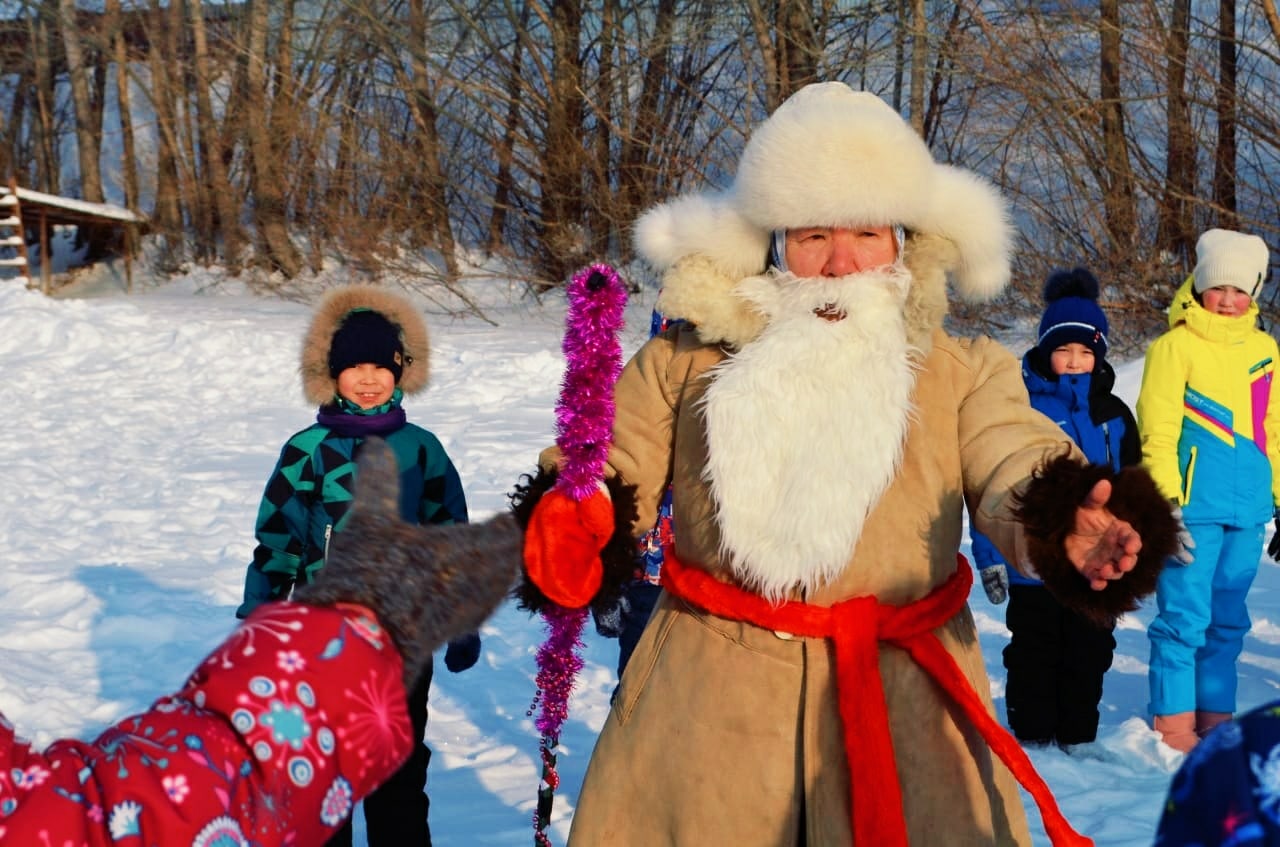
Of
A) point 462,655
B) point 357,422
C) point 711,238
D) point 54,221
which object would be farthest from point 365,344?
point 54,221

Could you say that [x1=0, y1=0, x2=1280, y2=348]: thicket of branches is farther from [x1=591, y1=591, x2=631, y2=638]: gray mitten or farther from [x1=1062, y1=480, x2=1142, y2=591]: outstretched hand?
[x1=1062, y1=480, x2=1142, y2=591]: outstretched hand

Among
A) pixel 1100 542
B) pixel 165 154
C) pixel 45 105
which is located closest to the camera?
pixel 1100 542

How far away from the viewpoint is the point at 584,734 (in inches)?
181

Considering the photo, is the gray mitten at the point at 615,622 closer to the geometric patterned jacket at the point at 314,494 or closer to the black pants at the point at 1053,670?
the geometric patterned jacket at the point at 314,494

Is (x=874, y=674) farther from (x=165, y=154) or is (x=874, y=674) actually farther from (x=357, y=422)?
(x=165, y=154)

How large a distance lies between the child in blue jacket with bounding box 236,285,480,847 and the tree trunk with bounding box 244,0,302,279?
775 inches

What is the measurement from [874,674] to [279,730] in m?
1.26

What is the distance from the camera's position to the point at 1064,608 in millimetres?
4578

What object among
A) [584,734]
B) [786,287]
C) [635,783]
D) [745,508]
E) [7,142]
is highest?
[7,142]

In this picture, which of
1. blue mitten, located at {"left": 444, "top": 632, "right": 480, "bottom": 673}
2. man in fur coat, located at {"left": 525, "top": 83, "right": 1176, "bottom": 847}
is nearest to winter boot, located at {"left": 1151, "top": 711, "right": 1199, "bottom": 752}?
man in fur coat, located at {"left": 525, "top": 83, "right": 1176, "bottom": 847}

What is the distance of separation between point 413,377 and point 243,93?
71.1ft

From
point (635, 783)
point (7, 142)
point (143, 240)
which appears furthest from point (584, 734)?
point (7, 142)

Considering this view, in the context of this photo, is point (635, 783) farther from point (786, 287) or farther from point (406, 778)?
point (406, 778)

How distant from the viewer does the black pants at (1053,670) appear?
4547 mm
